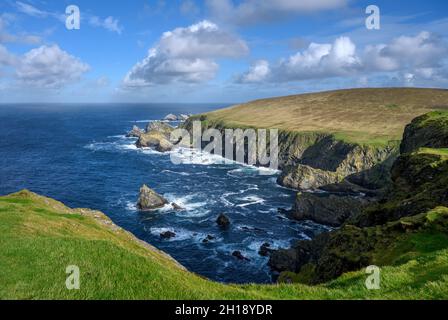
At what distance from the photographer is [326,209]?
82.5 metres

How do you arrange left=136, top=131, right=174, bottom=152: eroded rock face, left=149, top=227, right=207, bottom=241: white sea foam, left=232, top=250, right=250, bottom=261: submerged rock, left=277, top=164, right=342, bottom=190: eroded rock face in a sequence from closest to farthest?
left=232, top=250, right=250, bottom=261: submerged rock
left=149, top=227, right=207, bottom=241: white sea foam
left=277, top=164, right=342, bottom=190: eroded rock face
left=136, top=131, right=174, bottom=152: eroded rock face

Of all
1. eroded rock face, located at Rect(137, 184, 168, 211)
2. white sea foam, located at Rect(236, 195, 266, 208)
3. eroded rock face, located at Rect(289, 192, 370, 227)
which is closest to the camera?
eroded rock face, located at Rect(289, 192, 370, 227)

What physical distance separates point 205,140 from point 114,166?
7183cm

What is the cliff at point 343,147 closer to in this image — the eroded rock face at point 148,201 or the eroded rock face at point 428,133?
the eroded rock face at point 148,201

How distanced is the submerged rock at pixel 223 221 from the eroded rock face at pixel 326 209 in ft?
55.3

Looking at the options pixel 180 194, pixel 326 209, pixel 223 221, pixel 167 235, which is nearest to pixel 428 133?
pixel 326 209

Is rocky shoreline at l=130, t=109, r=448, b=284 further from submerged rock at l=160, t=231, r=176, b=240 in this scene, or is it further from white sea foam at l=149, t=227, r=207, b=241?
white sea foam at l=149, t=227, r=207, b=241

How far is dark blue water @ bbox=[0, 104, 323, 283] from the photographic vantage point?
6856 centimetres

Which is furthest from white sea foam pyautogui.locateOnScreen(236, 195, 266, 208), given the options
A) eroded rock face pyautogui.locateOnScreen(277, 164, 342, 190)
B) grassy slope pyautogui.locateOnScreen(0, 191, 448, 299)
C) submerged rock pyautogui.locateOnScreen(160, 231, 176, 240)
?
grassy slope pyautogui.locateOnScreen(0, 191, 448, 299)

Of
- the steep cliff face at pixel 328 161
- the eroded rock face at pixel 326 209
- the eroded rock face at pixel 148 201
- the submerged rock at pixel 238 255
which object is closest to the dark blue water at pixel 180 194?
the submerged rock at pixel 238 255

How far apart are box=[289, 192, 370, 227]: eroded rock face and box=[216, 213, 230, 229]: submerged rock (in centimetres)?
1684

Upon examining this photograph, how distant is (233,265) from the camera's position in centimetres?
6331

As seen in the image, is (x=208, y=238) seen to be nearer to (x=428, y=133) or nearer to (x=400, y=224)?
(x=428, y=133)
